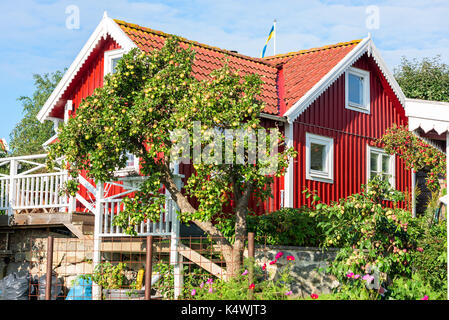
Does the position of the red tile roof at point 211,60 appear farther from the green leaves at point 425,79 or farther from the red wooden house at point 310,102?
the green leaves at point 425,79

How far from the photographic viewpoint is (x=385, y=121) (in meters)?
19.2

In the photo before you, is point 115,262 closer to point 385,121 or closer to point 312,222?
point 312,222

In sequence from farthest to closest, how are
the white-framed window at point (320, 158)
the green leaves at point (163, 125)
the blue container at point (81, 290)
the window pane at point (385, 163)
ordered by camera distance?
the window pane at point (385, 163)
the white-framed window at point (320, 158)
the blue container at point (81, 290)
the green leaves at point (163, 125)

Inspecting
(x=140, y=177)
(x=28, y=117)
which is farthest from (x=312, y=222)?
(x=28, y=117)

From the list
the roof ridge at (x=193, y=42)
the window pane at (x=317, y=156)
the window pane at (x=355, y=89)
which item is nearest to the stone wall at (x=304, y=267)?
the window pane at (x=317, y=156)

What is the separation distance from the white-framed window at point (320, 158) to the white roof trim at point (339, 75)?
958 mm

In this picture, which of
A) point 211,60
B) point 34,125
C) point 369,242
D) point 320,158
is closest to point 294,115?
point 320,158

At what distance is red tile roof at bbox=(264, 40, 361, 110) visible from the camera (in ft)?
56.8

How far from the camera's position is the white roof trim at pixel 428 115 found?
930cm

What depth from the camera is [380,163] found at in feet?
62.3

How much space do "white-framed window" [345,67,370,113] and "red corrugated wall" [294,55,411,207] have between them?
16 cm

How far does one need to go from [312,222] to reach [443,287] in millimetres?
3051

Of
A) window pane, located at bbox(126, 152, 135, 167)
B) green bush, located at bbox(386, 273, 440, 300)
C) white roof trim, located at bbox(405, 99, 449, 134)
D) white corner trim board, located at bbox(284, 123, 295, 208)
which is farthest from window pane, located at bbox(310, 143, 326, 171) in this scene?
white roof trim, located at bbox(405, 99, 449, 134)

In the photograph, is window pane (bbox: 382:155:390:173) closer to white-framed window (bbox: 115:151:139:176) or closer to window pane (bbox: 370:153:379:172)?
window pane (bbox: 370:153:379:172)
